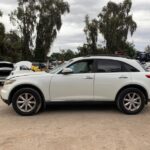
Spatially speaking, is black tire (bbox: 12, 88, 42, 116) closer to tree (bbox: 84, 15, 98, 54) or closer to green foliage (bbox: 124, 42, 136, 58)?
green foliage (bbox: 124, 42, 136, 58)

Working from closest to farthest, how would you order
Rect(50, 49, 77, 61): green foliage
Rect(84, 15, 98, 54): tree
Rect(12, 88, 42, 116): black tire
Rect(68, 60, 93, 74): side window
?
Rect(12, 88, 42, 116): black tire
Rect(68, 60, 93, 74): side window
Rect(84, 15, 98, 54): tree
Rect(50, 49, 77, 61): green foliage

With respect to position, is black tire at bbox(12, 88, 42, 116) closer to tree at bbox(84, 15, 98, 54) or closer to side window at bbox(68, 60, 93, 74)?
side window at bbox(68, 60, 93, 74)

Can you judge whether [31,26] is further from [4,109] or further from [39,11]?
[4,109]

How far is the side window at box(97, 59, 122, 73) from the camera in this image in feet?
30.2

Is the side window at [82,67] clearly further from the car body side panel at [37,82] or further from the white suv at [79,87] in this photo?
the car body side panel at [37,82]

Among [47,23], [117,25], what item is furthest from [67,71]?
[117,25]

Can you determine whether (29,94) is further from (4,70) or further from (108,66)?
(4,70)

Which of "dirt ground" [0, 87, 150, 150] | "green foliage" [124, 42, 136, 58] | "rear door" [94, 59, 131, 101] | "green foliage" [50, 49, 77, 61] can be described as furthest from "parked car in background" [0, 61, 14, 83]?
"green foliage" [50, 49, 77, 61]

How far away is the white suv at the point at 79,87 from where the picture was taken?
8.85 meters

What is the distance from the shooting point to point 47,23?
4772 cm

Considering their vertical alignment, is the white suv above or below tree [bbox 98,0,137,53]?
below

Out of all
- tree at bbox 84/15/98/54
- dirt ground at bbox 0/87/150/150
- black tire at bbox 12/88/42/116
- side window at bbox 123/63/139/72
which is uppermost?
tree at bbox 84/15/98/54

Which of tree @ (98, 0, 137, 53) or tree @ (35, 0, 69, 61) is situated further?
tree @ (98, 0, 137, 53)

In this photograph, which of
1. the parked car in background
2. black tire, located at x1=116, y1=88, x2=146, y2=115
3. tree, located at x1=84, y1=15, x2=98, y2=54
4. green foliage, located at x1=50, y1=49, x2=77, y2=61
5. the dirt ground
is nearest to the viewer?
the dirt ground
